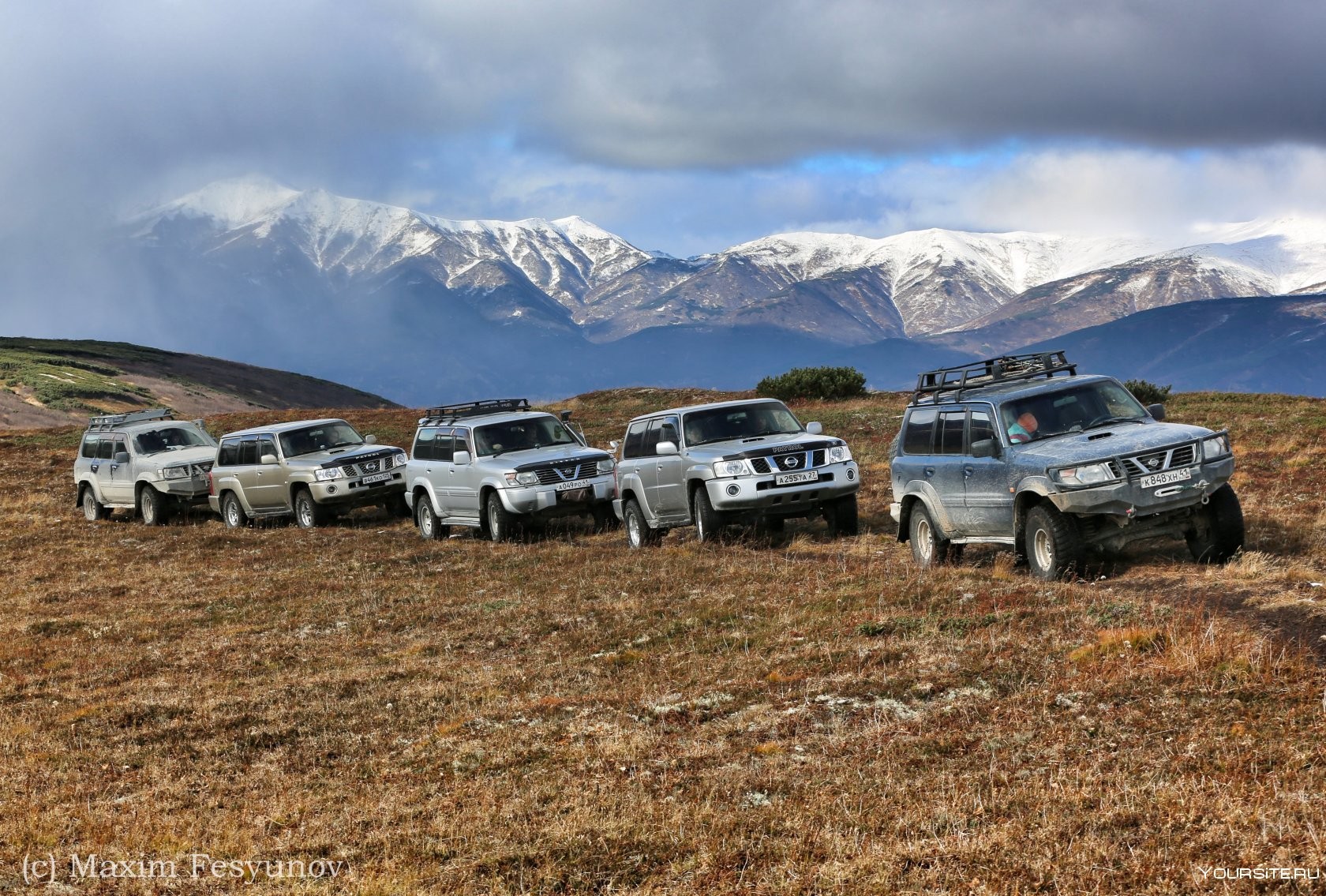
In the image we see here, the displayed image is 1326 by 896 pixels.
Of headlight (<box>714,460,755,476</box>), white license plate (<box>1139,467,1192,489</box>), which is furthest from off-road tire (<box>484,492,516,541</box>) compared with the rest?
white license plate (<box>1139,467,1192,489</box>)

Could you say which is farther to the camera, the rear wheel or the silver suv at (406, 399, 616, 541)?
the silver suv at (406, 399, 616, 541)

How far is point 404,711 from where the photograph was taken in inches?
346

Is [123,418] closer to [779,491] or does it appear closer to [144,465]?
[144,465]

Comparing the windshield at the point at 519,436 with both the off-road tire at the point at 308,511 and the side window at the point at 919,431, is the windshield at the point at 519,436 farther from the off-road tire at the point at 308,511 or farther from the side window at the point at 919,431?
the side window at the point at 919,431

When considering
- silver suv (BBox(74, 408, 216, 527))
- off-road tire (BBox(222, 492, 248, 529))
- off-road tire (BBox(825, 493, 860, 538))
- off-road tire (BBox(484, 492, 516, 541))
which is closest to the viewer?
off-road tire (BBox(825, 493, 860, 538))

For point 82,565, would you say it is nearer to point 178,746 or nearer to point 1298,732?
point 178,746

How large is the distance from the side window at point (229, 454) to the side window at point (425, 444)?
5.49m

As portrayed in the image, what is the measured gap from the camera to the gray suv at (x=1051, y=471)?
11281 mm

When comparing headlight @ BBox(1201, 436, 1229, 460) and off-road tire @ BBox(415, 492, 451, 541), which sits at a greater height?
headlight @ BBox(1201, 436, 1229, 460)

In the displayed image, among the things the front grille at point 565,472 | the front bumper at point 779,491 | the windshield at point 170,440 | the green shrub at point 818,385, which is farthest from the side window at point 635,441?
the green shrub at point 818,385

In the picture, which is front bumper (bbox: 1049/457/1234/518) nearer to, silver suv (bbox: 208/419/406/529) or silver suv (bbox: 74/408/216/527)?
silver suv (bbox: 208/419/406/529)

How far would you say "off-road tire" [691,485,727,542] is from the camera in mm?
16531

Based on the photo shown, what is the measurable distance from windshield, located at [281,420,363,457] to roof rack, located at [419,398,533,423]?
3417 millimetres

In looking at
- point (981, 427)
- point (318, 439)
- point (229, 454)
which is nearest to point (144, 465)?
point (229, 454)
